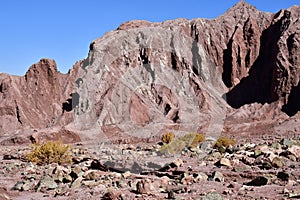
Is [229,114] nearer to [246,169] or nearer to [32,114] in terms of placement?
[32,114]

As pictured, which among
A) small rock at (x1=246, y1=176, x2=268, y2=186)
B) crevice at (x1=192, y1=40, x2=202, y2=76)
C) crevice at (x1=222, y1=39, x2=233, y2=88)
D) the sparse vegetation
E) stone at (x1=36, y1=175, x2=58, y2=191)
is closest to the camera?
small rock at (x1=246, y1=176, x2=268, y2=186)

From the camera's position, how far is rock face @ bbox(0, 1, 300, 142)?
60000 millimetres

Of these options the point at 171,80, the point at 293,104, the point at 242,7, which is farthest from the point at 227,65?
the point at 293,104

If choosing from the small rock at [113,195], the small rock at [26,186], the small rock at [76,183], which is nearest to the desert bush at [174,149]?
the small rock at [76,183]

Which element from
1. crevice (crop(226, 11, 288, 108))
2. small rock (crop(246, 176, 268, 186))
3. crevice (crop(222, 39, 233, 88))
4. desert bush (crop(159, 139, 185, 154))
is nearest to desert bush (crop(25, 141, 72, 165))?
desert bush (crop(159, 139, 185, 154))

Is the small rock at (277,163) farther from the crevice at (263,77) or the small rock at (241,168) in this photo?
the crevice at (263,77)

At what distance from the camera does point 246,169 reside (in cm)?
1628

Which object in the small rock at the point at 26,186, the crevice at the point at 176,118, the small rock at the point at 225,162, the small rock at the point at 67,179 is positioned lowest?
the small rock at the point at 26,186

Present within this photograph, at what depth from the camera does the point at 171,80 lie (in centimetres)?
7081

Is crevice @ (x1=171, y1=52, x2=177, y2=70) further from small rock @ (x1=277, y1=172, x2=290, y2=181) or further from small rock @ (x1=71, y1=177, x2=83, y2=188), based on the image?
small rock @ (x1=277, y1=172, x2=290, y2=181)

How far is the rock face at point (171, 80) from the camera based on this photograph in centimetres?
6000

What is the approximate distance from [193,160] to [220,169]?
13.7ft

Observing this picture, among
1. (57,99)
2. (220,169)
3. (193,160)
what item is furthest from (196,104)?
(220,169)

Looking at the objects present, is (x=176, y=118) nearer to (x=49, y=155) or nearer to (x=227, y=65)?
(x=227, y=65)
